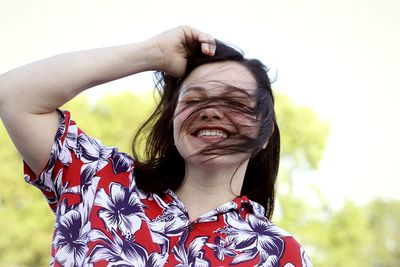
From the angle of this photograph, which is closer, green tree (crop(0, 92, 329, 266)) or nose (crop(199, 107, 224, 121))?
nose (crop(199, 107, 224, 121))

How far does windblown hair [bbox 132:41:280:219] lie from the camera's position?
79.8 inches

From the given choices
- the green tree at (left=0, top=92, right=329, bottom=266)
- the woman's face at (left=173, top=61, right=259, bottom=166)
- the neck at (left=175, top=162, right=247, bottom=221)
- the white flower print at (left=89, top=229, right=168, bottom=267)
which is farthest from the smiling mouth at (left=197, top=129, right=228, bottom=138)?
the green tree at (left=0, top=92, right=329, bottom=266)

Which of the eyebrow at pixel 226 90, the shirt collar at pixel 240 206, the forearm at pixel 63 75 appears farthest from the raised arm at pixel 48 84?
the shirt collar at pixel 240 206

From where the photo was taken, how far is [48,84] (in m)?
1.94

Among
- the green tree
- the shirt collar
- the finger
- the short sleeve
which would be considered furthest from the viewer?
the green tree

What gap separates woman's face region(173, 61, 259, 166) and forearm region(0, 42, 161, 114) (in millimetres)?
181

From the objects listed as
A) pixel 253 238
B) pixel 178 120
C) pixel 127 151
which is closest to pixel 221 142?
pixel 178 120

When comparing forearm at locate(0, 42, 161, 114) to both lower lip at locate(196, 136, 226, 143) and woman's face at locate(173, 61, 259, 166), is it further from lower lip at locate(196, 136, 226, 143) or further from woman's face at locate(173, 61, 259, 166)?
lower lip at locate(196, 136, 226, 143)

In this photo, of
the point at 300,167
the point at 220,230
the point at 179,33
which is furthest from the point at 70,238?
the point at 300,167

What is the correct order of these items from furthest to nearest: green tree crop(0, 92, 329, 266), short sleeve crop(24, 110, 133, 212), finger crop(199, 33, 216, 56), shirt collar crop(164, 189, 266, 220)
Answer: green tree crop(0, 92, 329, 266) < finger crop(199, 33, 216, 56) < shirt collar crop(164, 189, 266, 220) < short sleeve crop(24, 110, 133, 212)

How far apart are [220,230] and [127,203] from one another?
267mm

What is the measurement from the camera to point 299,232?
15492 millimetres

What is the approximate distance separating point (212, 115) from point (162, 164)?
1.08 feet

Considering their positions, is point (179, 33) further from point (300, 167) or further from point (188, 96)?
point (300, 167)
